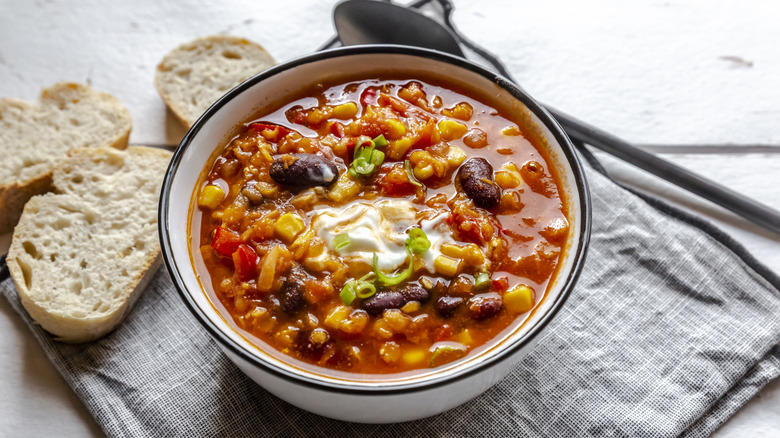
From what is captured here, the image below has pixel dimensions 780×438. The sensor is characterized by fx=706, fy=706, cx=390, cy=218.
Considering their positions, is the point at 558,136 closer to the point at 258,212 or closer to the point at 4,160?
the point at 258,212

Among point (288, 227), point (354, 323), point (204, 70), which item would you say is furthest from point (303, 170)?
point (204, 70)

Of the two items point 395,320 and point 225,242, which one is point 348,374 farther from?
point 225,242

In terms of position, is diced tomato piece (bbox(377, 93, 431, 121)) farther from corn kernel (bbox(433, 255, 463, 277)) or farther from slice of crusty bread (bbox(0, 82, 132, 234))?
slice of crusty bread (bbox(0, 82, 132, 234))

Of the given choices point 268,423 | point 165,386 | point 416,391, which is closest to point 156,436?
point 165,386

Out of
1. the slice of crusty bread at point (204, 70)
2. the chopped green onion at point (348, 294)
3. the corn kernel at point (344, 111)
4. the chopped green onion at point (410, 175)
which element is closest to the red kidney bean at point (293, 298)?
the chopped green onion at point (348, 294)

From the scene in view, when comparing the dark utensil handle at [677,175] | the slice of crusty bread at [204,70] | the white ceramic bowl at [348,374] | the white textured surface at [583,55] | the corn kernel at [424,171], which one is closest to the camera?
the white ceramic bowl at [348,374]

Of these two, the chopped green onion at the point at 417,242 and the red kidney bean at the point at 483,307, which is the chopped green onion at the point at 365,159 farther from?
the red kidney bean at the point at 483,307

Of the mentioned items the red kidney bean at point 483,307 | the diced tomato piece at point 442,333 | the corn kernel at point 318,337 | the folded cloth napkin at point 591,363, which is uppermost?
the red kidney bean at point 483,307

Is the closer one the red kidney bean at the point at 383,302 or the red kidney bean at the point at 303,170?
the red kidney bean at the point at 383,302
